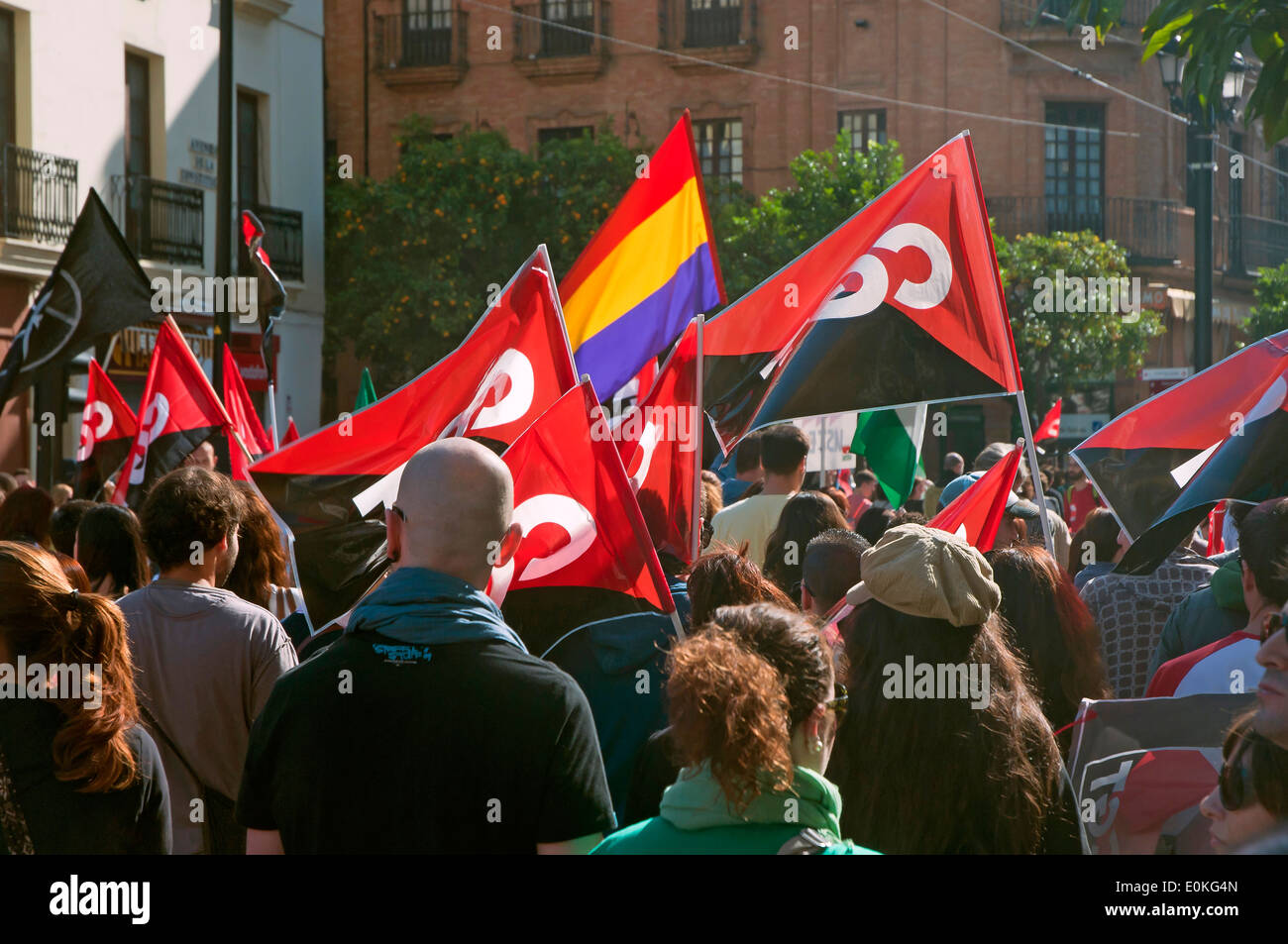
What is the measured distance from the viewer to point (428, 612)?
2590 mm

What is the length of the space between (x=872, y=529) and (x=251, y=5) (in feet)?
53.3

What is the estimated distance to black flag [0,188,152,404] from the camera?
8032mm

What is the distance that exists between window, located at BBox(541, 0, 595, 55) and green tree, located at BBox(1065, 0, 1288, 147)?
24961mm

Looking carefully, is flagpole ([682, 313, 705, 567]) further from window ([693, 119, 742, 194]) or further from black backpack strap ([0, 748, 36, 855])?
window ([693, 119, 742, 194])

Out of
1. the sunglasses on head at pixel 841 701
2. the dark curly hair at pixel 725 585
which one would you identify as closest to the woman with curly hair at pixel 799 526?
the dark curly hair at pixel 725 585

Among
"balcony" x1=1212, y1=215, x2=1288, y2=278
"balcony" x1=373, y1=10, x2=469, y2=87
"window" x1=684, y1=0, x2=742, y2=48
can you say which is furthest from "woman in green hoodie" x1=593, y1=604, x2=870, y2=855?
"balcony" x1=1212, y1=215, x2=1288, y2=278

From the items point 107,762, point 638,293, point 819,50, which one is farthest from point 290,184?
point 107,762

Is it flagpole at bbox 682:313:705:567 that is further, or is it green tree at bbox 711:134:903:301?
green tree at bbox 711:134:903:301

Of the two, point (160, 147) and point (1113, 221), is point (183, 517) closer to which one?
point (160, 147)

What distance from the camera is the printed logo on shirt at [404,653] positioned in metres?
2.55

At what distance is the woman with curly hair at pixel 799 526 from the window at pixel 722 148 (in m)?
25.4

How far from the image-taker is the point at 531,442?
4.25m

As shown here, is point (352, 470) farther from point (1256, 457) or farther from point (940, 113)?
point (940, 113)

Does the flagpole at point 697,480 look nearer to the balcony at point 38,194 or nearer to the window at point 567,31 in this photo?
the balcony at point 38,194
